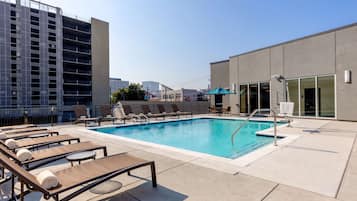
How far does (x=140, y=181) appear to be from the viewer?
2.98 m

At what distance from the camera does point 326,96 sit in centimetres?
1112

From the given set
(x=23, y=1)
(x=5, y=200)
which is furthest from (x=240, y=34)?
(x=23, y=1)

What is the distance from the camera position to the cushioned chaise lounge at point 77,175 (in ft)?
6.15

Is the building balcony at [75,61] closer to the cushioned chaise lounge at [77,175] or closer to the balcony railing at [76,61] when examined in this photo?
the balcony railing at [76,61]

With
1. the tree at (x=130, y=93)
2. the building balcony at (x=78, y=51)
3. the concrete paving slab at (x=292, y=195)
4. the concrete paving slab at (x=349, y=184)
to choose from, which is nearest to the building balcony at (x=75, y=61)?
the building balcony at (x=78, y=51)

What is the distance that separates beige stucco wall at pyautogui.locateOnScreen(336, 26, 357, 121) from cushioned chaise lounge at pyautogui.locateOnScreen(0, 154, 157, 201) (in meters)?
11.5

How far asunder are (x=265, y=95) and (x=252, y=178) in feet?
Answer: 39.4

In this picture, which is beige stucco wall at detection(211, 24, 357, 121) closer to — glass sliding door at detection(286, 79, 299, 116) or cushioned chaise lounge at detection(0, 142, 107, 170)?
glass sliding door at detection(286, 79, 299, 116)

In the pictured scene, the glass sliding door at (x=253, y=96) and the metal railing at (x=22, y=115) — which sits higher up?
the glass sliding door at (x=253, y=96)

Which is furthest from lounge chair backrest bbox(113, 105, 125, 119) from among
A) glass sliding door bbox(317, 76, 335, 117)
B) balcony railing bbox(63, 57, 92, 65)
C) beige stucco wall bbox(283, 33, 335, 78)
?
balcony railing bbox(63, 57, 92, 65)

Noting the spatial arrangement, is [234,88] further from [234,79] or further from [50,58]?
[50,58]

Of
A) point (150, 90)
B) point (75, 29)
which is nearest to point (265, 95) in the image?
point (75, 29)

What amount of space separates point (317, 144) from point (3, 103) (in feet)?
116

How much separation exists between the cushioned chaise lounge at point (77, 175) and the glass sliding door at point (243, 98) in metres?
13.5
